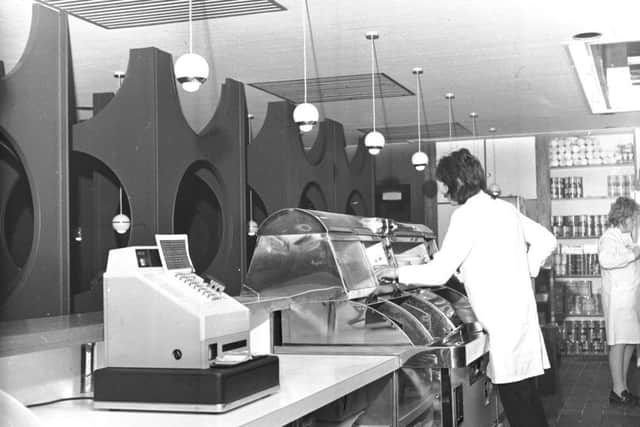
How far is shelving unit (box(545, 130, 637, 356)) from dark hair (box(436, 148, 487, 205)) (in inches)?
261

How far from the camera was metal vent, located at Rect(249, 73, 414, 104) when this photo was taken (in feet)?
25.3

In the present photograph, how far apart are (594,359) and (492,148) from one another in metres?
3.21

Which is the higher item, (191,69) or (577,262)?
(191,69)

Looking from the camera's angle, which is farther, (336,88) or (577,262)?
(577,262)

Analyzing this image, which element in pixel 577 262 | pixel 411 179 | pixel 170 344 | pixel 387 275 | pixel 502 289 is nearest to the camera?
pixel 170 344

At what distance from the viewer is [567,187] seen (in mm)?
10727

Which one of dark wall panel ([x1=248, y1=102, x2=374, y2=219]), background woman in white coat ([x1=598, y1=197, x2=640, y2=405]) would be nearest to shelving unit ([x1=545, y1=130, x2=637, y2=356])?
dark wall panel ([x1=248, y1=102, x2=374, y2=219])

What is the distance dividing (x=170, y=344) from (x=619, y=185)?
9056 millimetres

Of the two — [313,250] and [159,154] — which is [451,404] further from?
[159,154]

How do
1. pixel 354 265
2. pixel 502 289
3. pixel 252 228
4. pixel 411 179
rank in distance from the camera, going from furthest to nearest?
pixel 411 179
pixel 252 228
pixel 354 265
pixel 502 289

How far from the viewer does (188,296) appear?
2.36 m

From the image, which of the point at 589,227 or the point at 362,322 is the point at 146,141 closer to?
the point at 362,322

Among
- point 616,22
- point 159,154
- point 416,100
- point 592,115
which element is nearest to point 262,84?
point 416,100

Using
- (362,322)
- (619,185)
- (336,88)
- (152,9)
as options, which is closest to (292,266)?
(362,322)
